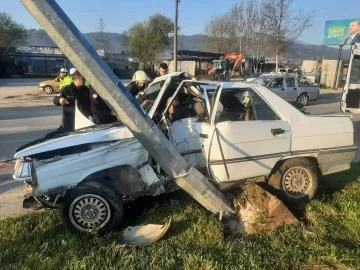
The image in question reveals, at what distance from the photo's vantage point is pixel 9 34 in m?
43.7

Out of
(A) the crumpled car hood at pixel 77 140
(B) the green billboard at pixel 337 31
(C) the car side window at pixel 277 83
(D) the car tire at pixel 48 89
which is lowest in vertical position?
(D) the car tire at pixel 48 89

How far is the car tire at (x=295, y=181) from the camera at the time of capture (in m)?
4.63

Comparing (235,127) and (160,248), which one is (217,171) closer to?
(235,127)

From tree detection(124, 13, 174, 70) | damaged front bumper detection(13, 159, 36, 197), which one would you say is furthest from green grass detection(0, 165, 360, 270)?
tree detection(124, 13, 174, 70)

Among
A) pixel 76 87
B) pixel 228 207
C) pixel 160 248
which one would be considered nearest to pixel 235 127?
pixel 228 207

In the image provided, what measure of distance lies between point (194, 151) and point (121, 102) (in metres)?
1.29

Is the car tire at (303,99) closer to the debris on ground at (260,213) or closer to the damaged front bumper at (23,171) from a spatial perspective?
the debris on ground at (260,213)

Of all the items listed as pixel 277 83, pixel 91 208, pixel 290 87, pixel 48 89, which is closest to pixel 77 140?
pixel 91 208

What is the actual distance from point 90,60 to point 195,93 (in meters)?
1.67

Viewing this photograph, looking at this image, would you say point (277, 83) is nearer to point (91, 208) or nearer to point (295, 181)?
point (295, 181)

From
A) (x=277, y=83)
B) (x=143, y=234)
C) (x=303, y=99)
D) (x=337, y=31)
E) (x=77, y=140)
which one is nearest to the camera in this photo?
(x=143, y=234)

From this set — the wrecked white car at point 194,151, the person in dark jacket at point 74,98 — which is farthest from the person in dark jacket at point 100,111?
the wrecked white car at point 194,151

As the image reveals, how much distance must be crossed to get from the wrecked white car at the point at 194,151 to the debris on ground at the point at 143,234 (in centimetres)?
21

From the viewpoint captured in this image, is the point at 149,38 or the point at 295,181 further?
the point at 149,38
